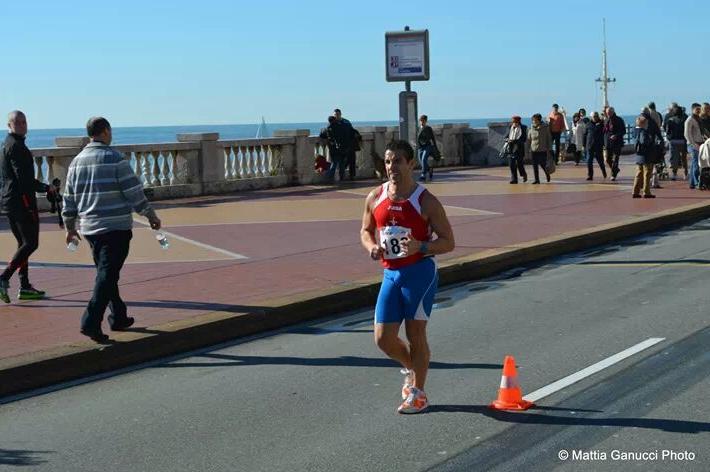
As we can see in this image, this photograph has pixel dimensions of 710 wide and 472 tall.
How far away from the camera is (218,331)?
9906mm

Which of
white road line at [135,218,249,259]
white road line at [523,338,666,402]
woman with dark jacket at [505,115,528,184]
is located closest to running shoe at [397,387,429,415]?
white road line at [523,338,666,402]

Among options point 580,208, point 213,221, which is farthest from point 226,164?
point 580,208

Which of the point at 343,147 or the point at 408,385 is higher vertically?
the point at 343,147

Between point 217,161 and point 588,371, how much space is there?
16.3 meters

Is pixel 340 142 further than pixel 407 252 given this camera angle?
Yes

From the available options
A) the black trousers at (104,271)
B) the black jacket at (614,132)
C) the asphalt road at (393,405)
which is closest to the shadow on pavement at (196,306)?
the asphalt road at (393,405)

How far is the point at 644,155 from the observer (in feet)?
69.7

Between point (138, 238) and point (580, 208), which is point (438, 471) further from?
point (580, 208)

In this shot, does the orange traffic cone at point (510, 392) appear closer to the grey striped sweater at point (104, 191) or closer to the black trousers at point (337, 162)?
the grey striped sweater at point (104, 191)

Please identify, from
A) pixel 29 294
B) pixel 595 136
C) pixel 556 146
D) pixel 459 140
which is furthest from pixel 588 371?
pixel 556 146

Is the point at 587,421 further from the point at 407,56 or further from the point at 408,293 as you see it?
the point at 407,56

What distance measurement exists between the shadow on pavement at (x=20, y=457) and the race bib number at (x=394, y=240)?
2.26 meters

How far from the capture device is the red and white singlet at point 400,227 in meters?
7.06

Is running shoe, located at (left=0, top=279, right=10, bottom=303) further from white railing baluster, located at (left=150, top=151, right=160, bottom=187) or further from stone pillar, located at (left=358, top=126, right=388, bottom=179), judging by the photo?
stone pillar, located at (left=358, top=126, right=388, bottom=179)
